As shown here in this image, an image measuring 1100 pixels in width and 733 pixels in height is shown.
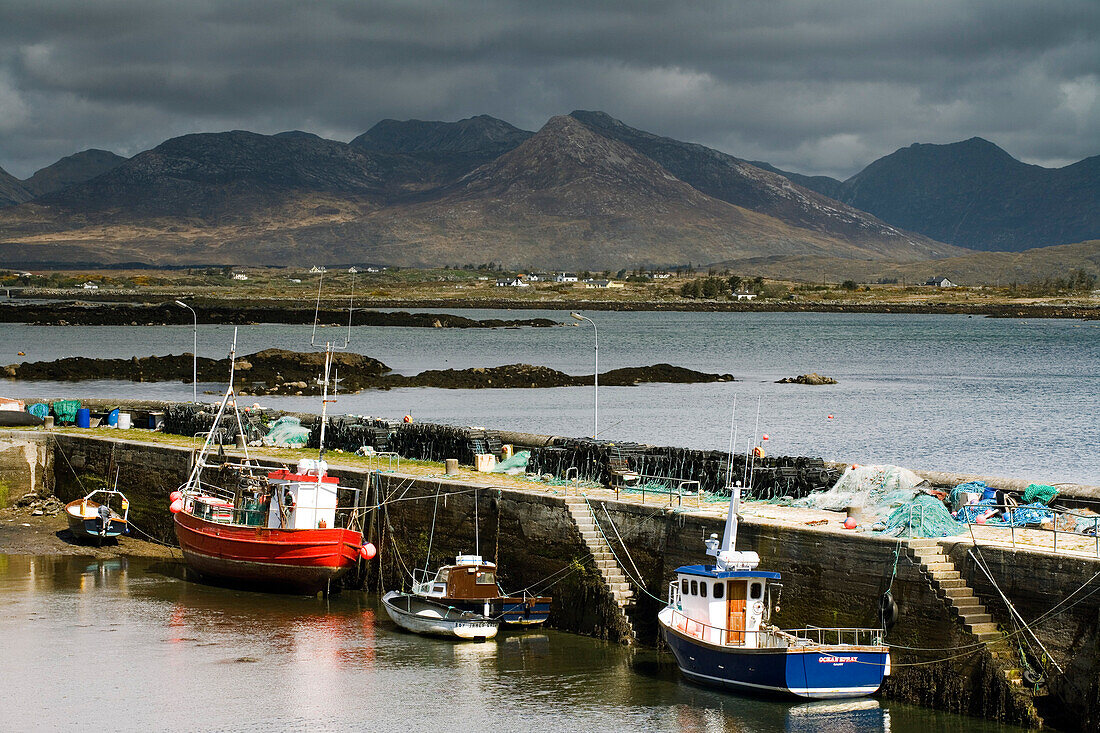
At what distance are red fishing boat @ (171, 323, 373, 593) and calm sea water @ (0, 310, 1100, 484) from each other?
28.9 m

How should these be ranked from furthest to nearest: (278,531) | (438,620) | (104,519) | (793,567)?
(104,519)
(278,531)
(438,620)
(793,567)

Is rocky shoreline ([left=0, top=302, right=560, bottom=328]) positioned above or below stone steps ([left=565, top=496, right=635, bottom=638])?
above

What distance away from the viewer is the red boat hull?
3097 cm

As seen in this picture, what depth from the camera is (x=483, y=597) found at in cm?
2772

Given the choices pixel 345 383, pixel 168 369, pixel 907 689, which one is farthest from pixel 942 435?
pixel 168 369

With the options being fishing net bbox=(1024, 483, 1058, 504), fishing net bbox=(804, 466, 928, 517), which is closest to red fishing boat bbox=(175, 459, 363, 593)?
fishing net bbox=(804, 466, 928, 517)

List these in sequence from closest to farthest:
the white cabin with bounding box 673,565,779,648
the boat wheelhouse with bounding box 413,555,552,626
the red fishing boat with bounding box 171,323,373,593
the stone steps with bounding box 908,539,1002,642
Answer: the stone steps with bounding box 908,539,1002,642, the white cabin with bounding box 673,565,779,648, the boat wheelhouse with bounding box 413,555,552,626, the red fishing boat with bounding box 171,323,373,593

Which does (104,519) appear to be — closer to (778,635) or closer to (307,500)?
(307,500)

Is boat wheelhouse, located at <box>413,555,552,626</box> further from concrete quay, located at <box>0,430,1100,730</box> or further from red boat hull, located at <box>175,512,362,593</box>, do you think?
red boat hull, located at <box>175,512,362,593</box>

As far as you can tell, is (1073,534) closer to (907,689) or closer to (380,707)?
(907,689)

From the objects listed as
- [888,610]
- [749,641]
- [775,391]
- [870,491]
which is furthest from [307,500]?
[775,391]

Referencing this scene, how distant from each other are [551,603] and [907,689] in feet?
28.1

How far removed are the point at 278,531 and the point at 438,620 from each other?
588 centimetres

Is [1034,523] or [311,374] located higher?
[311,374]
